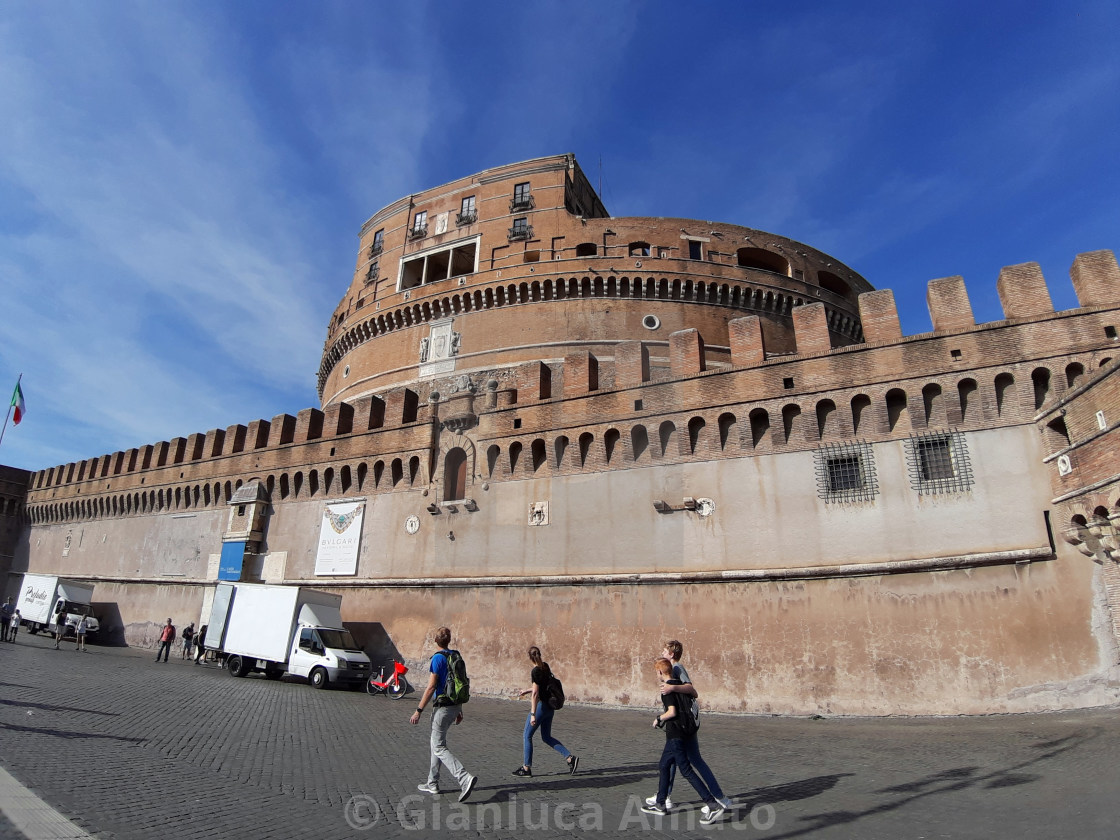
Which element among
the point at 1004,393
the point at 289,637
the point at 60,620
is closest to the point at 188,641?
the point at 60,620

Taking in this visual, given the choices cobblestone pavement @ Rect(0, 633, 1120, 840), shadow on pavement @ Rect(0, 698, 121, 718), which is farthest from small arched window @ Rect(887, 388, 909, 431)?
shadow on pavement @ Rect(0, 698, 121, 718)

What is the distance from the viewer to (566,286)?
1009 inches

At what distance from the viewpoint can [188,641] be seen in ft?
70.2

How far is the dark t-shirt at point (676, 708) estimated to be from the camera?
555 centimetres

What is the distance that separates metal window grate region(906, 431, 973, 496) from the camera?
37.9ft

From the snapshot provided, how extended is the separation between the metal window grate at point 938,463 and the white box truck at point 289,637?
12.9m

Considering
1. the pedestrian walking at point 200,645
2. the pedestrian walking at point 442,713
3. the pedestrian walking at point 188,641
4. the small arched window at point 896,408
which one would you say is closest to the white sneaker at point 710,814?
the pedestrian walking at point 442,713

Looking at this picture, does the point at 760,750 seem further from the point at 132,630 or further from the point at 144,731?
the point at 132,630

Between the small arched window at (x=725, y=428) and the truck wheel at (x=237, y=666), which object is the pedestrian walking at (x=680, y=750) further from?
the truck wheel at (x=237, y=666)

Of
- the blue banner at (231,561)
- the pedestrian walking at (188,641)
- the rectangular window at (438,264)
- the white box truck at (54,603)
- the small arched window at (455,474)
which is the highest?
the rectangular window at (438,264)

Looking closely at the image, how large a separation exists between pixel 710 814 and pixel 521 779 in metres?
2.18

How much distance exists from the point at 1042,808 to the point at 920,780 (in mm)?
1314

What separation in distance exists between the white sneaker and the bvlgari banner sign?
14083 millimetres

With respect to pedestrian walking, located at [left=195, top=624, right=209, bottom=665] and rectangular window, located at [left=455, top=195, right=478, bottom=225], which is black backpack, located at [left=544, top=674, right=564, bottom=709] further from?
rectangular window, located at [left=455, top=195, right=478, bottom=225]
